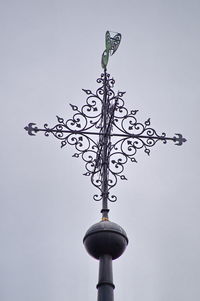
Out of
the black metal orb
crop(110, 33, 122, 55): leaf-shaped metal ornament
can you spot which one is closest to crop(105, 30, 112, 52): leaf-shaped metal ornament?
crop(110, 33, 122, 55): leaf-shaped metal ornament

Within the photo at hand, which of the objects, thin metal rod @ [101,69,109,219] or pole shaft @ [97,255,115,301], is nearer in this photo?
pole shaft @ [97,255,115,301]

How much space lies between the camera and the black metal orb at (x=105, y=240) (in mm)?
5645

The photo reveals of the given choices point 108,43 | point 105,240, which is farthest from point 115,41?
point 105,240

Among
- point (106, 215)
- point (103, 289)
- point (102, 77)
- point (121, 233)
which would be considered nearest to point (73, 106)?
point (102, 77)

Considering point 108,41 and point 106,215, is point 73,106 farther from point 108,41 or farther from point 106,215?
point 106,215

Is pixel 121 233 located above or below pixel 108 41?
below

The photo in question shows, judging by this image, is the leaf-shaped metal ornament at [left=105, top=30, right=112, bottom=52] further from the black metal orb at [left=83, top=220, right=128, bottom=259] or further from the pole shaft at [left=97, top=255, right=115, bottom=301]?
the pole shaft at [left=97, top=255, right=115, bottom=301]

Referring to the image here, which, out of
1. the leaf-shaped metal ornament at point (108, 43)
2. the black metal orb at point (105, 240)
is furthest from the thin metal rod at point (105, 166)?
the leaf-shaped metal ornament at point (108, 43)

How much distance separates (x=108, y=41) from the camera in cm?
841

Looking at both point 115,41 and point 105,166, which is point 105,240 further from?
point 115,41

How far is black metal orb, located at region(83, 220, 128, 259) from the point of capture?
564 cm

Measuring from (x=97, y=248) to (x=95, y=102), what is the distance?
302cm

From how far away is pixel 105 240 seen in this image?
5.63m

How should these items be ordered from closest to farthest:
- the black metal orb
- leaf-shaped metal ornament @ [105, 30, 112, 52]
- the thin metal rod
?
the black metal orb
the thin metal rod
leaf-shaped metal ornament @ [105, 30, 112, 52]
